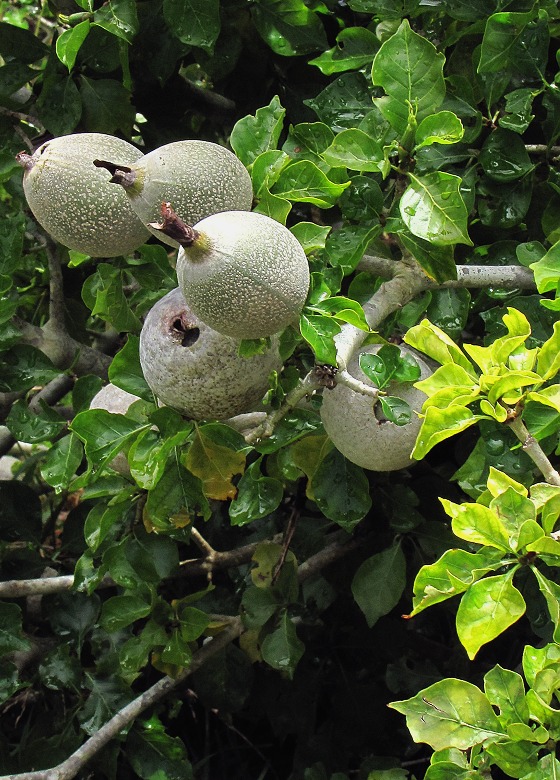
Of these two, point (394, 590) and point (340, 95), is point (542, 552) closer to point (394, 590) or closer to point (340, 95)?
point (394, 590)

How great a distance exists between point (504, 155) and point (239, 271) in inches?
24.2

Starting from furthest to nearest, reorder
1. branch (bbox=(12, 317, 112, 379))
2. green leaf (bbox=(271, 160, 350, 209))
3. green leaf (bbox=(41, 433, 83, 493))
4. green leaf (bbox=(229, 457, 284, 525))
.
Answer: branch (bbox=(12, 317, 112, 379))
green leaf (bbox=(41, 433, 83, 493))
green leaf (bbox=(229, 457, 284, 525))
green leaf (bbox=(271, 160, 350, 209))

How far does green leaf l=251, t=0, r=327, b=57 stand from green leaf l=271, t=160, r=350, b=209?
1.76 ft

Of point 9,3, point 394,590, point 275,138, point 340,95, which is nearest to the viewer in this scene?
point 275,138

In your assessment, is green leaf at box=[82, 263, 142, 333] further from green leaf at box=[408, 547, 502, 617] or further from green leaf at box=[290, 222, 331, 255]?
green leaf at box=[408, 547, 502, 617]

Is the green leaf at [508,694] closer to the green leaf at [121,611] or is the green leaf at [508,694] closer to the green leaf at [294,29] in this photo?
the green leaf at [121,611]

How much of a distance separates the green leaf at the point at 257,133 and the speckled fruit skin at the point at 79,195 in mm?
165

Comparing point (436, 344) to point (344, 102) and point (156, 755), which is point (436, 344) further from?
point (156, 755)

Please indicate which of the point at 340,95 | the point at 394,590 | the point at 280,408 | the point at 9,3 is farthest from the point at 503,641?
the point at 9,3

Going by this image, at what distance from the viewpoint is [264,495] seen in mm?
1188

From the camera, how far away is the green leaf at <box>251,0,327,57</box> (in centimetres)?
149

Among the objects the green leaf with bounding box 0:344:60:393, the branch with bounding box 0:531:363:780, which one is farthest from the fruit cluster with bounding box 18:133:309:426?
the branch with bounding box 0:531:363:780

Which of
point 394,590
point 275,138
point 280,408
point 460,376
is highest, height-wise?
point 275,138

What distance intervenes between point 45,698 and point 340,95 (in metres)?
1.46
